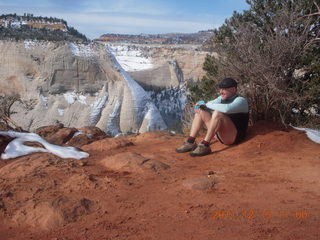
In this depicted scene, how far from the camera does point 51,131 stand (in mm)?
7391

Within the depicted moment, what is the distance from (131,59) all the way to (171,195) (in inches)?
1166

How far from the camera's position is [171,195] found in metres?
3.07

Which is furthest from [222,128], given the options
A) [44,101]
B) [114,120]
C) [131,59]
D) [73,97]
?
[131,59]

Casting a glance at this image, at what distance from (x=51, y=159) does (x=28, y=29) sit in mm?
23434

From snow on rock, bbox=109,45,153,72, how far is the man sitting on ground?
24791mm

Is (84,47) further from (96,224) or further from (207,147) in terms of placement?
(96,224)

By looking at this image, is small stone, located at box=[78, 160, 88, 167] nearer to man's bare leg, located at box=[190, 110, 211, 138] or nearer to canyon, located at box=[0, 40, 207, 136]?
man's bare leg, located at box=[190, 110, 211, 138]

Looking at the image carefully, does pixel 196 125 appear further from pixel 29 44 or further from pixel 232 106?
pixel 29 44

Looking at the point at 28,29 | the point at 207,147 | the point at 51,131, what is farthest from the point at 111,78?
the point at 207,147

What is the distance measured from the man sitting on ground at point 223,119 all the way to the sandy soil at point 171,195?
4.8 inches

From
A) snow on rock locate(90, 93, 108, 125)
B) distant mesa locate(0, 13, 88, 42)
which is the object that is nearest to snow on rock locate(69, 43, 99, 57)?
distant mesa locate(0, 13, 88, 42)

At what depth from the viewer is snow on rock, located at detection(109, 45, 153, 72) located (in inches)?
1178

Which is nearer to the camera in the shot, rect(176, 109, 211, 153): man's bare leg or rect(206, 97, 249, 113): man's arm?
rect(206, 97, 249, 113): man's arm

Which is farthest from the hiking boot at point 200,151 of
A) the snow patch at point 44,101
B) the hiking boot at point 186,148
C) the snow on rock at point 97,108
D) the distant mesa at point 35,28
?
the distant mesa at point 35,28
